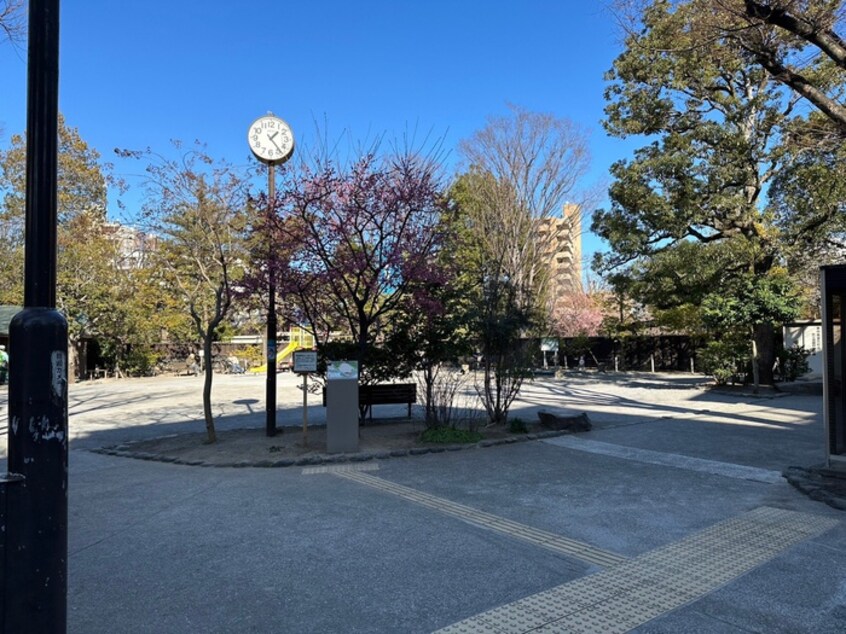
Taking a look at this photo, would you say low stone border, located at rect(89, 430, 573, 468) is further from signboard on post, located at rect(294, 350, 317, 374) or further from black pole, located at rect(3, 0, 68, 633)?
black pole, located at rect(3, 0, 68, 633)

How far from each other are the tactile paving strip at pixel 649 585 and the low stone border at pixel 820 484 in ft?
2.63

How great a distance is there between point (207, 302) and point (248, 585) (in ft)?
85.1

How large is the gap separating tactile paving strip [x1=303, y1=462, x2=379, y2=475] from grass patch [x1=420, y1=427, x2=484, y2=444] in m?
1.53

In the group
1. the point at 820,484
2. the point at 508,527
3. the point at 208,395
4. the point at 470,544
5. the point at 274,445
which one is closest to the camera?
the point at 470,544

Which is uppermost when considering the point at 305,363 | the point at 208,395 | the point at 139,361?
the point at 305,363

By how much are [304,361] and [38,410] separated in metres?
6.76

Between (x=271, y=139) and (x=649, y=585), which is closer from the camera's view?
(x=649, y=585)

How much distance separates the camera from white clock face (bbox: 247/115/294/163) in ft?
34.2

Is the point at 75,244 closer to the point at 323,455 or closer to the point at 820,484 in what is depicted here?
the point at 323,455

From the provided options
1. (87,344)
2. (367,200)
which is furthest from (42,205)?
(87,344)

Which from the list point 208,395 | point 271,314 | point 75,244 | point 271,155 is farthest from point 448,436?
point 75,244

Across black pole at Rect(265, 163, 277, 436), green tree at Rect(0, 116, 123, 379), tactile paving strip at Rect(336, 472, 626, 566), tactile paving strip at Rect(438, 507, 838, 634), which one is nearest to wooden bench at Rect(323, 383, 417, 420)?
black pole at Rect(265, 163, 277, 436)

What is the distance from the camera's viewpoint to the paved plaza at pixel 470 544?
3.48 metres

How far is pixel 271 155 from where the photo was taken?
10.5 m
